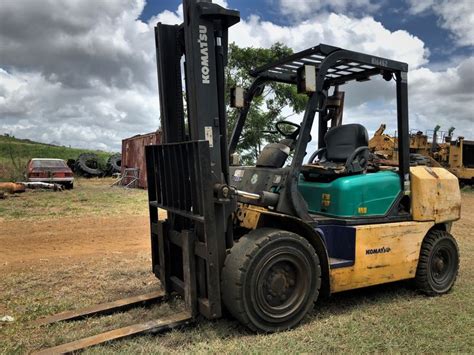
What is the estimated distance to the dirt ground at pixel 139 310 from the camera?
413 cm

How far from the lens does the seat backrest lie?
5559 mm

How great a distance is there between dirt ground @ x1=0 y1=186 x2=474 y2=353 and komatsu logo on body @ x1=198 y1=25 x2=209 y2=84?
2.35 metres

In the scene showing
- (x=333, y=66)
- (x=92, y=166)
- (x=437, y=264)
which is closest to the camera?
(x=333, y=66)

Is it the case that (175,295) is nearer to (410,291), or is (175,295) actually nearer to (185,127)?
(185,127)

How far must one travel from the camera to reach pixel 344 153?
18.5 ft

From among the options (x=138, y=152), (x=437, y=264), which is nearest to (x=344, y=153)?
(x=437, y=264)

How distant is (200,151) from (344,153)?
2.18 meters

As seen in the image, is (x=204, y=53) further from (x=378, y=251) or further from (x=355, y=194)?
(x=378, y=251)

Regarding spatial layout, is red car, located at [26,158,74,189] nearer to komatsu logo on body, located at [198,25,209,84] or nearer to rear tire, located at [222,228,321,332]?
komatsu logo on body, located at [198,25,209,84]

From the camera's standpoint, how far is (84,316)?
4738mm

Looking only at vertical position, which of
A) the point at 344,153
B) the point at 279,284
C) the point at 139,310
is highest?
the point at 344,153

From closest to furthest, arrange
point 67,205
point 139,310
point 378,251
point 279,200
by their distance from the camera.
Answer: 1. point 279,200
2. point 139,310
3. point 378,251
4. point 67,205

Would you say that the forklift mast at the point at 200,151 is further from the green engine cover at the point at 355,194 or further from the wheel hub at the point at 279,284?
the green engine cover at the point at 355,194

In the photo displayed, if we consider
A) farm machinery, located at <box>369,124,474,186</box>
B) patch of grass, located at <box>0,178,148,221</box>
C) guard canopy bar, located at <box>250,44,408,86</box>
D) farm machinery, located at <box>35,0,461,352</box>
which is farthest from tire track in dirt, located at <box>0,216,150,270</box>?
farm machinery, located at <box>369,124,474,186</box>
